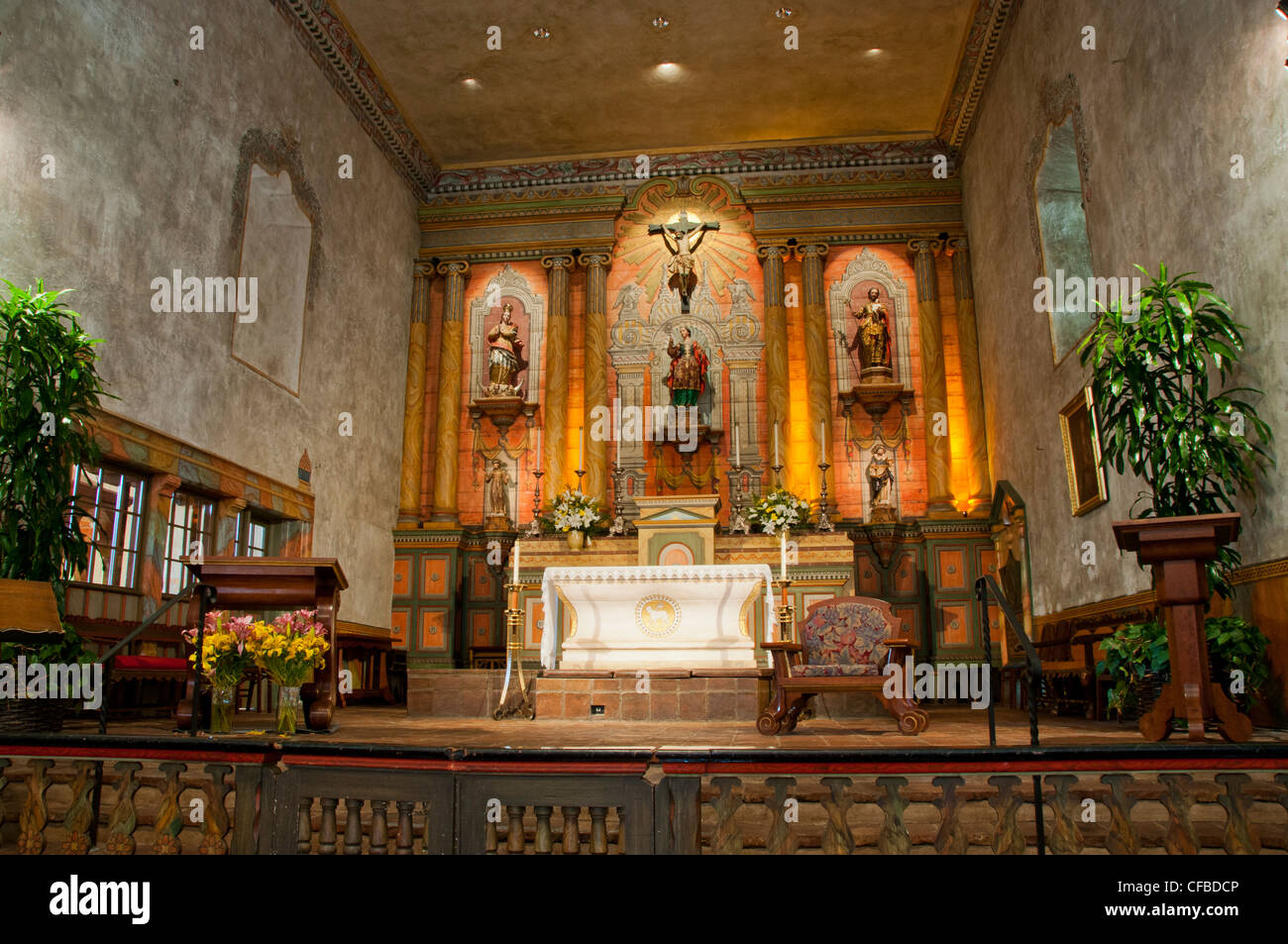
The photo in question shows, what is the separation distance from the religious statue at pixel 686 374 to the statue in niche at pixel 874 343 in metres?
2.21

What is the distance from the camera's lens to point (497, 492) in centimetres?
1331

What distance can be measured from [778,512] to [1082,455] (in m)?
3.72

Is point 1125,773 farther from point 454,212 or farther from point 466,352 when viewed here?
point 454,212

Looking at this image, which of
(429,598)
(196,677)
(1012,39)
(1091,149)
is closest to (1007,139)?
(1012,39)

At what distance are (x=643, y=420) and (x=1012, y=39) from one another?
6528 mm

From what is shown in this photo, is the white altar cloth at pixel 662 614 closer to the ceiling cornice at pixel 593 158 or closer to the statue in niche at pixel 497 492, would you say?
the statue in niche at pixel 497 492

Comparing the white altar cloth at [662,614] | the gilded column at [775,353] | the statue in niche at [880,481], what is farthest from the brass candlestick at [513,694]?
the statue in niche at [880,481]

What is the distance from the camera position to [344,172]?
1180 centimetres

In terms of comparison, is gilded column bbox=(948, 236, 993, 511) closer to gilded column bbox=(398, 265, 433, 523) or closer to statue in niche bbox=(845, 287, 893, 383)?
statue in niche bbox=(845, 287, 893, 383)

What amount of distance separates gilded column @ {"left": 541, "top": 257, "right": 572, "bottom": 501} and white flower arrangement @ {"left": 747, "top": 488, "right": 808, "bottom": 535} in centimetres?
289

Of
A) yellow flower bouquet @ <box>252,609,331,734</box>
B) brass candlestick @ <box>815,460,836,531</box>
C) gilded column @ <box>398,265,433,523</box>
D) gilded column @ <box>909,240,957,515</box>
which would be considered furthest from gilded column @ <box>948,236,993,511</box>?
yellow flower bouquet @ <box>252,609,331,734</box>

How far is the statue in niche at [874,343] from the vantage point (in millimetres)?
12969

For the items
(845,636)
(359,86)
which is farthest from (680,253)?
(845,636)

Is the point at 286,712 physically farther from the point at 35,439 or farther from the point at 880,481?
the point at 880,481
